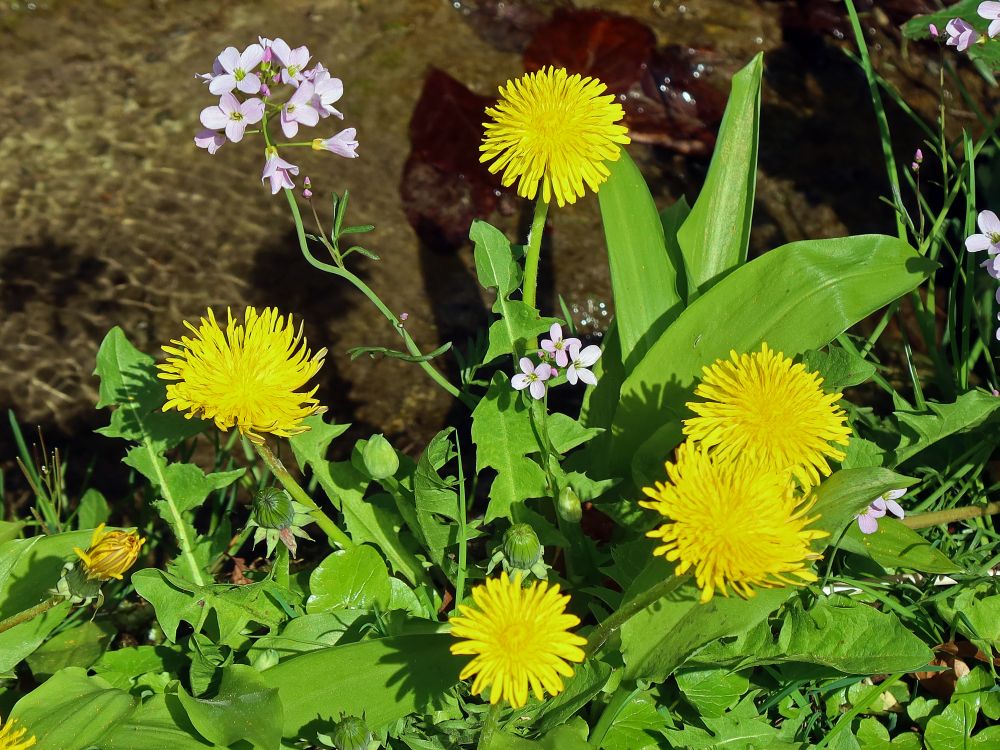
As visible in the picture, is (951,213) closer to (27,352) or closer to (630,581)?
(630,581)

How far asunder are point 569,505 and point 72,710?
986 mm

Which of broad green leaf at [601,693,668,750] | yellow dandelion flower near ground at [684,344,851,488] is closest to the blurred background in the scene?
broad green leaf at [601,693,668,750]

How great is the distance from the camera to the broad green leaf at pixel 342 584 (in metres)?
2.02

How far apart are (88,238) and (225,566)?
1380 millimetres

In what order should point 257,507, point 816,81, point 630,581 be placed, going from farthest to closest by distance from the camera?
1. point 816,81
2. point 630,581
3. point 257,507

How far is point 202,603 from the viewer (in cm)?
197

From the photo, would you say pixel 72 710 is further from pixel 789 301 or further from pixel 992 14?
pixel 992 14

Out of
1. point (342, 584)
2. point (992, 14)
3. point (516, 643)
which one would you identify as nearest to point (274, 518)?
point (342, 584)

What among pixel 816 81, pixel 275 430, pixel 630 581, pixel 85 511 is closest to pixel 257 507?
pixel 275 430

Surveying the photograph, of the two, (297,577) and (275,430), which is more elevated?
(275,430)

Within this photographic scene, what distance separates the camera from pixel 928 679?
222 cm

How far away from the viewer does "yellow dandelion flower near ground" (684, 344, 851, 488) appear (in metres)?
1.60

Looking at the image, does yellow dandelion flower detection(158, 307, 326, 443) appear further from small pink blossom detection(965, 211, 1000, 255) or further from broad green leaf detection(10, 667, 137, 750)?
small pink blossom detection(965, 211, 1000, 255)

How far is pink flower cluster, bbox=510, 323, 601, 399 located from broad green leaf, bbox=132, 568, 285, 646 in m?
0.64
